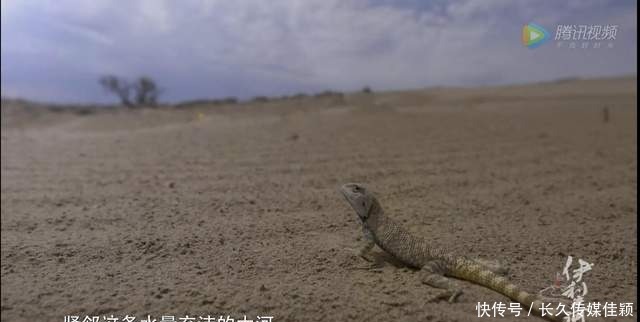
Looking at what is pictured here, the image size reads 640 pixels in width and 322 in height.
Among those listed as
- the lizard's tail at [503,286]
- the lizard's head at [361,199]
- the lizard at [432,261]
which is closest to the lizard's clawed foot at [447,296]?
the lizard at [432,261]

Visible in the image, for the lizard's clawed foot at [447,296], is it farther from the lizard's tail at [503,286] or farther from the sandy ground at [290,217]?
the lizard's tail at [503,286]

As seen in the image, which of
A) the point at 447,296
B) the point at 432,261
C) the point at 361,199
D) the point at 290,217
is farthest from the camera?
the point at 290,217

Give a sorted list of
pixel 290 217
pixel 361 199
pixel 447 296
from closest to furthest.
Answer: pixel 447 296
pixel 361 199
pixel 290 217

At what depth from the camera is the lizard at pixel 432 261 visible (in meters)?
1.91

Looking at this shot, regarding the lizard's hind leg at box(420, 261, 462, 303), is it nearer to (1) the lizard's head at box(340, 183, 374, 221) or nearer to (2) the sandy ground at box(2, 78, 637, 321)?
(2) the sandy ground at box(2, 78, 637, 321)

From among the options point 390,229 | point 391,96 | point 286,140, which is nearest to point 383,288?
point 390,229

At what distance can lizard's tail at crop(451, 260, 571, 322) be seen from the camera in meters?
1.80

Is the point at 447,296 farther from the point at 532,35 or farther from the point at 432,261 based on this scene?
the point at 532,35

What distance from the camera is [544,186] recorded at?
14.4 ft

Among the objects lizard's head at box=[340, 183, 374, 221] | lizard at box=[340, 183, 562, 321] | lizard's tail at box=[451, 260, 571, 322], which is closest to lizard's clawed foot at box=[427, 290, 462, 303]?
lizard at box=[340, 183, 562, 321]

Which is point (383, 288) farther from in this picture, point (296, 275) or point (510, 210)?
point (510, 210)

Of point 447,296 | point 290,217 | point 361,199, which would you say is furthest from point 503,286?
point 290,217

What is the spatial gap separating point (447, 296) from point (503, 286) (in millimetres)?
314

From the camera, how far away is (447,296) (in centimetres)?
193
